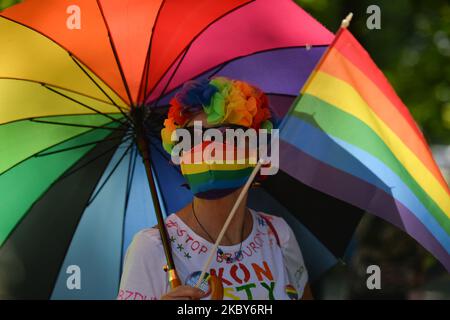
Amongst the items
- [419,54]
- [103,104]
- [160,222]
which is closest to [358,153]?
[160,222]

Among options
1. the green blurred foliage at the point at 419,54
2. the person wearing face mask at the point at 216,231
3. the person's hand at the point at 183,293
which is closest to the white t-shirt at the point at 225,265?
the person wearing face mask at the point at 216,231

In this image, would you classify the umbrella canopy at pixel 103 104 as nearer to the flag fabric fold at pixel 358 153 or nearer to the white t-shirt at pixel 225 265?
the white t-shirt at pixel 225 265

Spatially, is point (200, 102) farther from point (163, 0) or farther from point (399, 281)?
point (399, 281)

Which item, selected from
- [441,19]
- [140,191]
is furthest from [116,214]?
[441,19]

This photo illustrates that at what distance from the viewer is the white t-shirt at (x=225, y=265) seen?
361cm

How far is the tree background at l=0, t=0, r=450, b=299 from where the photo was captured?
29.7ft

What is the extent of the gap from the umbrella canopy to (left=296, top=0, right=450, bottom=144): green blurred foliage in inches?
223

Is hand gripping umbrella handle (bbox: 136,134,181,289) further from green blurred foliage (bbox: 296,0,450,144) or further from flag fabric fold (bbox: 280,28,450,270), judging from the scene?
green blurred foliage (bbox: 296,0,450,144)

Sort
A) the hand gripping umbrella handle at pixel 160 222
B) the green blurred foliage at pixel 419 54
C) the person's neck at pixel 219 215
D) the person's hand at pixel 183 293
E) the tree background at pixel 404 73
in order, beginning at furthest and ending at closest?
the green blurred foliage at pixel 419 54 → the tree background at pixel 404 73 → the person's neck at pixel 219 215 → the hand gripping umbrella handle at pixel 160 222 → the person's hand at pixel 183 293

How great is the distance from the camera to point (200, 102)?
12.4ft

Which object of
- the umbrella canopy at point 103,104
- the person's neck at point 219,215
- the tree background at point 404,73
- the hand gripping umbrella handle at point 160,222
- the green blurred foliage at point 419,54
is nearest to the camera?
the hand gripping umbrella handle at point 160,222

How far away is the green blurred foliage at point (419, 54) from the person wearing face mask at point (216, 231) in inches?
246

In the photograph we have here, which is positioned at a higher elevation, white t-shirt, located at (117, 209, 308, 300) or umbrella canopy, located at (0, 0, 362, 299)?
umbrella canopy, located at (0, 0, 362, 299)

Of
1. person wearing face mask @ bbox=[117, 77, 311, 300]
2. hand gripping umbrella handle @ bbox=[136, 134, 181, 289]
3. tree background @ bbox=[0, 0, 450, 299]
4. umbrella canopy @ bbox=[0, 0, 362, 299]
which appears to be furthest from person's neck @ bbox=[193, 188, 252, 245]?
tree background @ bbox=[0, 0, 450, 299]
